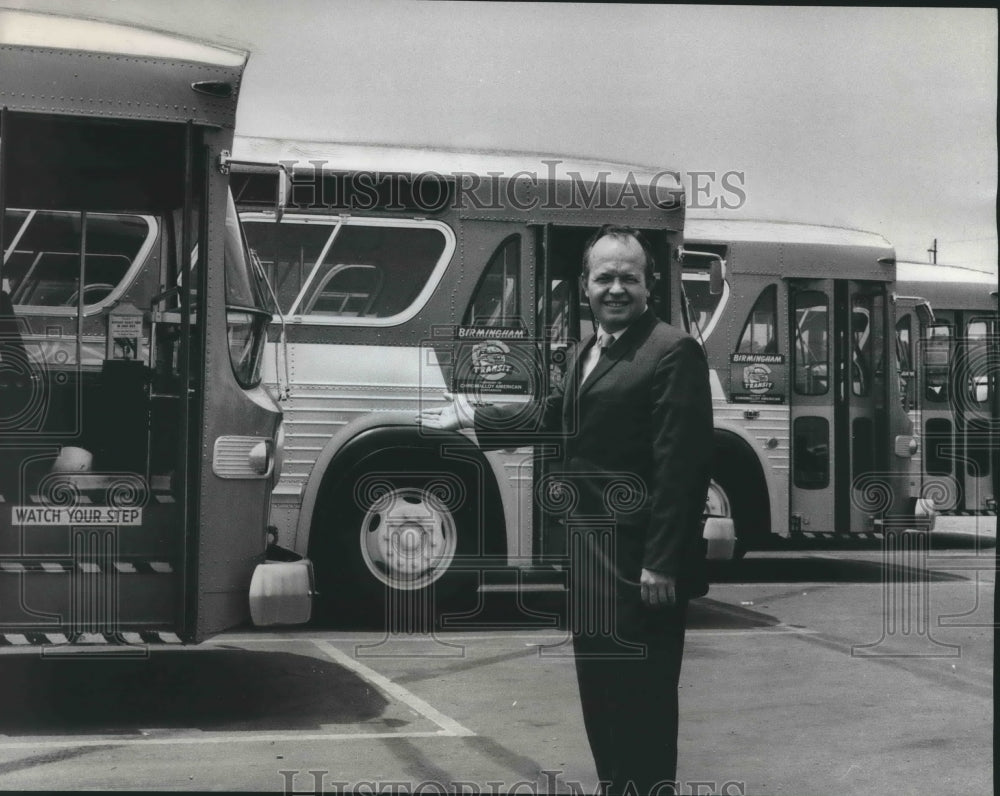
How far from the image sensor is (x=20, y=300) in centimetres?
765

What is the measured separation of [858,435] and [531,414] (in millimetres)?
4366

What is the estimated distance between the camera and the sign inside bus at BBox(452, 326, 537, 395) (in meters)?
8.69

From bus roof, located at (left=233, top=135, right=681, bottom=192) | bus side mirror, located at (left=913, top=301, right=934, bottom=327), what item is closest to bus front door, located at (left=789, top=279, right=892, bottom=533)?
bus side mirror, located at (left=913, top=301, right=934, bottom=327)

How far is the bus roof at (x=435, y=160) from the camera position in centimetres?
876

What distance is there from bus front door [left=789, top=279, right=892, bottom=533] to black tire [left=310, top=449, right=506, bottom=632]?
3.93 metres

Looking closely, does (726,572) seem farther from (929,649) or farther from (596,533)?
(596,533)

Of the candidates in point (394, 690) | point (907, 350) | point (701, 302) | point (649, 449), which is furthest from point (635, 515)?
point (907, 350)

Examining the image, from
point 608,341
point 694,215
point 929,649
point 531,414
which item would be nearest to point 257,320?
point 531,414

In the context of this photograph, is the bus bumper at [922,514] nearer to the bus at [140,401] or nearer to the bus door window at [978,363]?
the bus door window at [978,363]

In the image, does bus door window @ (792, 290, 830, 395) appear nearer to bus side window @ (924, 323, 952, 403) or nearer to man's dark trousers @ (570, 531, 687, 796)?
bus side window @ (924, 323, 952, 403)

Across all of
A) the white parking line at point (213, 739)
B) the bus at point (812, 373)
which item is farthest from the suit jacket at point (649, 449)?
the bus at point (812, 373)

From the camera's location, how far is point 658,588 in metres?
4.02

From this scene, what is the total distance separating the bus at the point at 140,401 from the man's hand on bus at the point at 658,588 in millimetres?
2611

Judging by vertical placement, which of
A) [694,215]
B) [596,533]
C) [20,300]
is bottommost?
[596,533]
